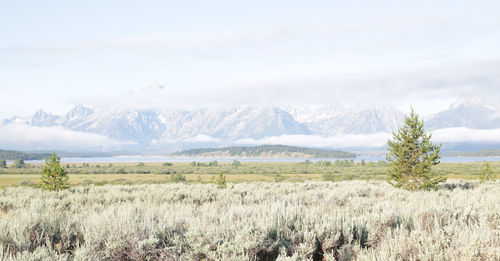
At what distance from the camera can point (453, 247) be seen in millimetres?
4254

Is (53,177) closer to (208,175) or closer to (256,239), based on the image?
(256,239)

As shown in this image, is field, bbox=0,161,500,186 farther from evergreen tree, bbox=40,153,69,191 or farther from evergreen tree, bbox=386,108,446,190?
evergreen tree, bbox=386,108,446,190

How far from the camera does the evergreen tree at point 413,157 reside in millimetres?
15844

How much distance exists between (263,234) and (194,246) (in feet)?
3.17

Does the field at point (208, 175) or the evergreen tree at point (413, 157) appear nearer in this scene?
the evergreen tree at point (413, 157)

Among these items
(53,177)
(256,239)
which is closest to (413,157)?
(256,239)

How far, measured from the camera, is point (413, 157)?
16.3 m

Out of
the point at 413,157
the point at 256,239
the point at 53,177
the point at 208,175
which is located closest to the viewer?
the point at 256,239

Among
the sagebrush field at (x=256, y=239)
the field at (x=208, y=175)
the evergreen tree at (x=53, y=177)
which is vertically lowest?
the field at (x=208, y=175)

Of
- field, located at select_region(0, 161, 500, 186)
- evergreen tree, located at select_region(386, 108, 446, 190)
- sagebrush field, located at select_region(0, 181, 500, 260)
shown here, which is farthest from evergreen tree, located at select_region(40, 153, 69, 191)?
field, located at select_region(0, 161, 500, 186)

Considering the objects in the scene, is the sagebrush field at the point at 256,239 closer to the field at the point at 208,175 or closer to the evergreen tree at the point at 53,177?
the evergreen tree at the point at 53,177

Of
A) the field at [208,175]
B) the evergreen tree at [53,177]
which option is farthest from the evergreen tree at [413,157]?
the field at [208,175]

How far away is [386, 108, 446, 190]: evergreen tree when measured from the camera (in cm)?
1584

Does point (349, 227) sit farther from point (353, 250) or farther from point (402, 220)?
point (402, 220)
